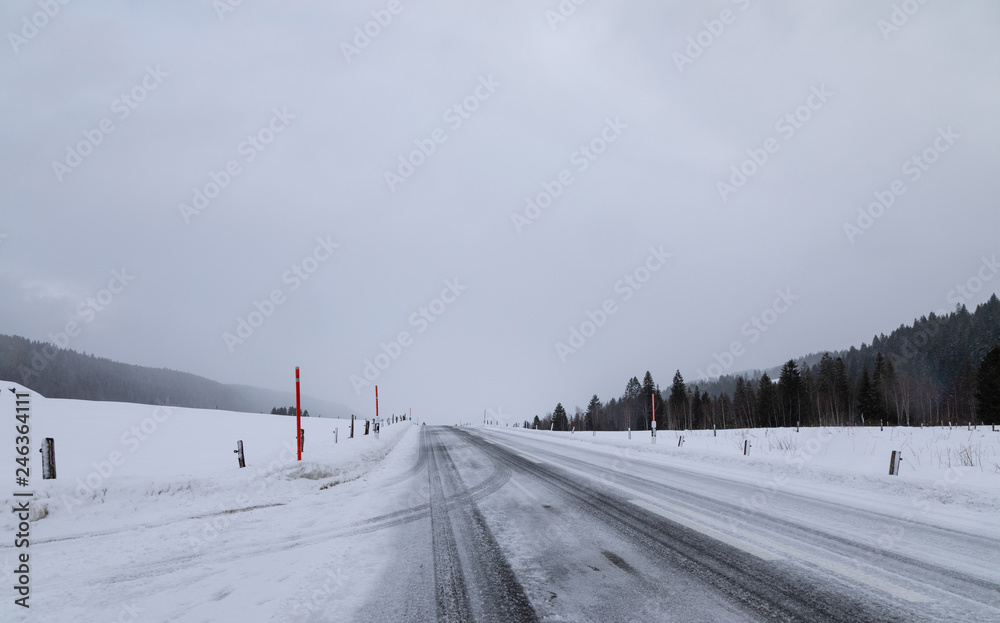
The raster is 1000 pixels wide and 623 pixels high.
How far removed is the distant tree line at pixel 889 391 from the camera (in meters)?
61.6

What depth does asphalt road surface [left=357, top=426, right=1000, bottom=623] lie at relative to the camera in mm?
3145

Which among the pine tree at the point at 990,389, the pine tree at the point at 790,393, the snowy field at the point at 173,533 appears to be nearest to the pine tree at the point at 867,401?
the pine tree at the point at 790,393

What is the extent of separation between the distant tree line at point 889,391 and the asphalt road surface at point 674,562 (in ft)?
180

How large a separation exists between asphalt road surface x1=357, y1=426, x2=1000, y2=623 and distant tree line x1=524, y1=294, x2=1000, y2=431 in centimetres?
5498

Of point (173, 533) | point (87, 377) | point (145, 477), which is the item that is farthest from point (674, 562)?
point (87, 377)

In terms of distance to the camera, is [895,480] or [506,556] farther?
[895,480]

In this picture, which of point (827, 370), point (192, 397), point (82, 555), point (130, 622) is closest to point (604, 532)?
point (130, 622)

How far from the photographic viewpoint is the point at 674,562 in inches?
163

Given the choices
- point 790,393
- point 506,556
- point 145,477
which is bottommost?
point 790,393

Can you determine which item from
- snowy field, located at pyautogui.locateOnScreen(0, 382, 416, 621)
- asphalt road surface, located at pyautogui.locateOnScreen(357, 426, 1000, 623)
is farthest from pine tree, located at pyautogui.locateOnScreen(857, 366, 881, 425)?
snowy field, located at pyautogui.locateOnScreen(0, 382, 416, 621)

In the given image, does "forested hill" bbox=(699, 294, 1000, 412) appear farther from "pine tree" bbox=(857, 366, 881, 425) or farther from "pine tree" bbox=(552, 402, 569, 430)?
"pine tree" bbox=(552, 402, 569, 430)

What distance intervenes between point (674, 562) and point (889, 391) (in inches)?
3300

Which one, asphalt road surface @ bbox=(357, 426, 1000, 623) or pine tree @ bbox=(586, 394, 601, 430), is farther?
pine tree @ bbox=(586, 394, 601, 430)

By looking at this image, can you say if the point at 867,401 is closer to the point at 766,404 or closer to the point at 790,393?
the point at 790,393
